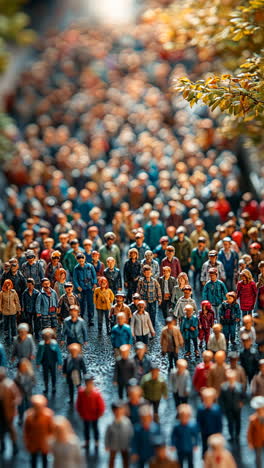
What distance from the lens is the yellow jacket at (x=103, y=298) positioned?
1811 cm

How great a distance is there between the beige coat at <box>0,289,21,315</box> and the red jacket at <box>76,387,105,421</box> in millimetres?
4186

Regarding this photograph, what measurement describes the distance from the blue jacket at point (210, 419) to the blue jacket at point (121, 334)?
299cm

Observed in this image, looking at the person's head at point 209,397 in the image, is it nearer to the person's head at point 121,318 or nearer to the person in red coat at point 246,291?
the person's head at point 121,318

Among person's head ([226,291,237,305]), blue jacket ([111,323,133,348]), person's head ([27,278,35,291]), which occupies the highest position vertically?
person's head ([27,278,35,291])

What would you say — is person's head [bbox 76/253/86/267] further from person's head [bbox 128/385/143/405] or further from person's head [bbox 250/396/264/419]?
person's head [bbox 250/396/264/419]

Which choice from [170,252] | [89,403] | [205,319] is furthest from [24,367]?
[170,252]

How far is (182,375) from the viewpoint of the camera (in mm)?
14906

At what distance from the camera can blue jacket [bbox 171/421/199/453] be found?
13102 mm

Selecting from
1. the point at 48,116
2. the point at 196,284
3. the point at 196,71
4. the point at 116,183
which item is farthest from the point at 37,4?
the point at 196,284

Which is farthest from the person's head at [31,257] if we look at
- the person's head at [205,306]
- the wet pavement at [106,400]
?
the person's head at [205,306]

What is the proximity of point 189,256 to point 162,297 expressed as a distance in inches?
81.5

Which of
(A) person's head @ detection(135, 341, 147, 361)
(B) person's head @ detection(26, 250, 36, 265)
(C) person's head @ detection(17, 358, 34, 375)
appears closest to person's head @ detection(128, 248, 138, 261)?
(B) person's head @ detection(26, 250, 36, 265)

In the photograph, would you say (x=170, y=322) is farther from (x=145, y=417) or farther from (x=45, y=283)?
(x=145, y=417)

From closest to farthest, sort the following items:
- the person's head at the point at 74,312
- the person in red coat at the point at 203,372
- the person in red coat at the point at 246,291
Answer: the person in red coat at the point at 203,372 → the person's head at the point at 74,312 → the person in red coat at the point at 246,291
